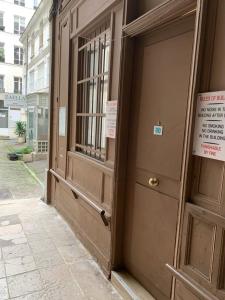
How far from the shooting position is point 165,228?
1.78m

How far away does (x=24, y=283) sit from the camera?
7.09 feet

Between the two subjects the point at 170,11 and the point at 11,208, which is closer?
the point at 170,11

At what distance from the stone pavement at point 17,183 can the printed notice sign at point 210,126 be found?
4.19 m

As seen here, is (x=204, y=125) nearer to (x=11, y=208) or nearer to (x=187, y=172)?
(x=187, y=172)

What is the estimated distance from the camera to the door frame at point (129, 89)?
1318 millimetres

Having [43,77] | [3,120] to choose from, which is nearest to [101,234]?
[43,77]

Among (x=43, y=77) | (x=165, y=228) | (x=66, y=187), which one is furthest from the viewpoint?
(x=43, y=77)

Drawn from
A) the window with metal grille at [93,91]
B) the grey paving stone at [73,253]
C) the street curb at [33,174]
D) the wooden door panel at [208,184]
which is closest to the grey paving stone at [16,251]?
the grey paving stone at [73,253]

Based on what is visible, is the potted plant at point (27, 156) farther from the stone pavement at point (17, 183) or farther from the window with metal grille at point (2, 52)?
the window with metal grille at point (2, 52)

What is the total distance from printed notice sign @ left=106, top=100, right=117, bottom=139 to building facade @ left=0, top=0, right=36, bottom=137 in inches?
614

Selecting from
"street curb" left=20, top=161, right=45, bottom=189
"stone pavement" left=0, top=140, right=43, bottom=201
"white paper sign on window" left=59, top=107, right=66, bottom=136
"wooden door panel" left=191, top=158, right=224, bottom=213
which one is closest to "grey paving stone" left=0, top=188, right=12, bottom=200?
"stone pavement" left=0, top=140, right=43, bottom=201

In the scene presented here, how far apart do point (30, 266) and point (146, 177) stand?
146 cm

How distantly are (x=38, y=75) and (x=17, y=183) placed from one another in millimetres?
7690

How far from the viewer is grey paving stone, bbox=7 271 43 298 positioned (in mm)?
2055
